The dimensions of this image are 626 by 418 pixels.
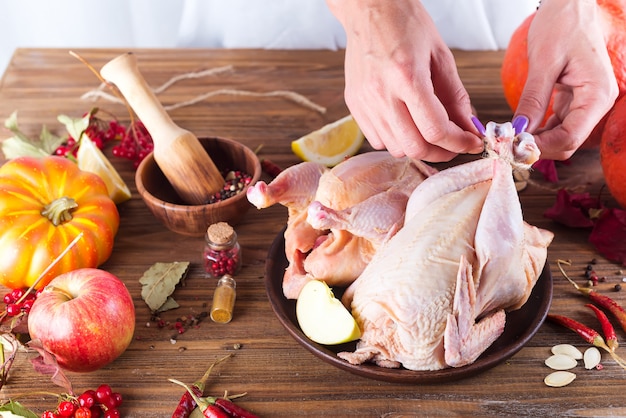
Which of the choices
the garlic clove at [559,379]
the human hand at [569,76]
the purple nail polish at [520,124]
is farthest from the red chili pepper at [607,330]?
the purple nail polish at [520,124]

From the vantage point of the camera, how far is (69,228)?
170cm

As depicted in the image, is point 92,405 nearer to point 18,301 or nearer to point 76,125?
point 18,301

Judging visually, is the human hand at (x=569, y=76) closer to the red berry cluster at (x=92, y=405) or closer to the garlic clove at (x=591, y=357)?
the garlic clove at (x=591, y=357)

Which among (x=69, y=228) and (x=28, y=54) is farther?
(x=28, y=54)

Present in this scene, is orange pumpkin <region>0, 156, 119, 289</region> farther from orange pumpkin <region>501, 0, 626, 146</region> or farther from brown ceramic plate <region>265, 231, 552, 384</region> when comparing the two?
orange pumpkin <region>501, 0, 626, 146</region>

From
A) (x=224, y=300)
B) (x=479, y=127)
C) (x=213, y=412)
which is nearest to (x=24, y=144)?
(x=224, y=300)

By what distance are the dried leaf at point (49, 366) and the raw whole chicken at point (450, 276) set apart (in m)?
0.58

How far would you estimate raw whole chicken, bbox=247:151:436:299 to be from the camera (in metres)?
1.46

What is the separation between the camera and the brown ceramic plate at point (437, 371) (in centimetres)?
135

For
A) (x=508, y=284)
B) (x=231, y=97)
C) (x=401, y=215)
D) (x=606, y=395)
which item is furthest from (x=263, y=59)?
(x=606, y=395)

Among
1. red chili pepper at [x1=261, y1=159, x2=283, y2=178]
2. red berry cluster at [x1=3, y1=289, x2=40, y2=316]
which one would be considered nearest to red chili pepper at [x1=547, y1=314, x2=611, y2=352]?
red chili pepper at [x1=261, y1=159, x2=283, y2=178]

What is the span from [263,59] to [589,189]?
1344 millimetres

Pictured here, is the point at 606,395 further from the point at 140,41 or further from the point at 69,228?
the point at 140,41

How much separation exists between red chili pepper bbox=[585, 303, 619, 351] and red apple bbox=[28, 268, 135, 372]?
3.62 feet
